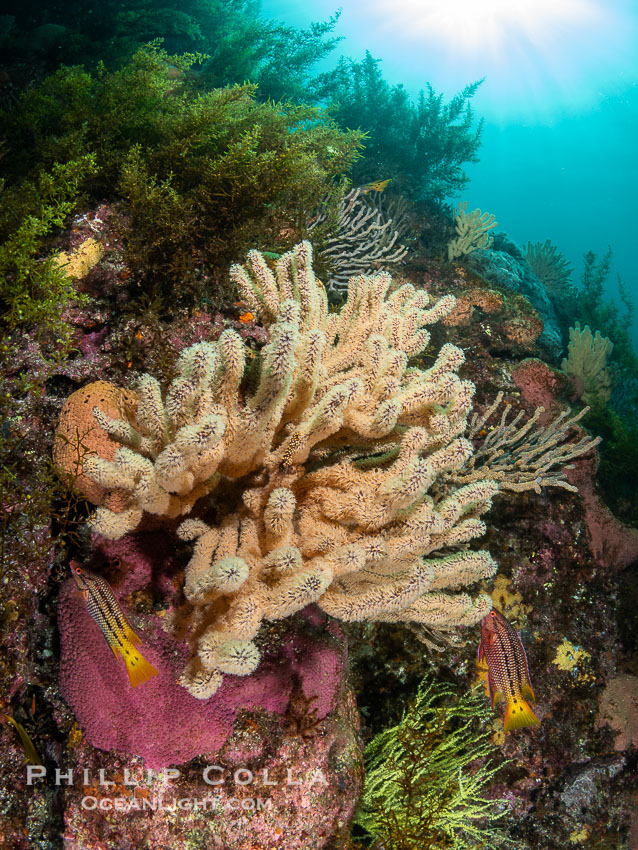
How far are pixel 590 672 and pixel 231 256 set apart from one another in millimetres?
4452

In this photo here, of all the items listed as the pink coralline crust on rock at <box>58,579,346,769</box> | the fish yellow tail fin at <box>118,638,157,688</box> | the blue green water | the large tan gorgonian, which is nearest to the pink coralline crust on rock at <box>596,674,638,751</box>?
the large tan gorgonian

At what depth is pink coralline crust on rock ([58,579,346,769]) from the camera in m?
1.89

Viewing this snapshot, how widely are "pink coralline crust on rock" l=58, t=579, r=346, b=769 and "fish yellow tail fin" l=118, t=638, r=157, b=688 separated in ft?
0.14

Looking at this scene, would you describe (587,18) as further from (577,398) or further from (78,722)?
(78,722)

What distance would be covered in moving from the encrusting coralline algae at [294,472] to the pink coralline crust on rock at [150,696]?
0.22 metres

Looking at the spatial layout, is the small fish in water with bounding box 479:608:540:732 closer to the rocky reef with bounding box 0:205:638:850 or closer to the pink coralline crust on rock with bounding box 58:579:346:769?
the rocky reef with bounding box 0:205:638:850

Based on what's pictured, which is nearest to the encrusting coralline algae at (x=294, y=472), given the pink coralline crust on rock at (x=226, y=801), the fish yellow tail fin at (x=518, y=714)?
the pink coralline crust on rock at (x=226, y=801)

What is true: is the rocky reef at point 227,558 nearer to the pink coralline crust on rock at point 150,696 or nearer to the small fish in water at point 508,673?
the pink coralline crust on rock at point 150,696

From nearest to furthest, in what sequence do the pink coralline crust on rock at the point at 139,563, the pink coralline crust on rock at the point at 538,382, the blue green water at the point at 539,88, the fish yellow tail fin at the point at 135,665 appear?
the fish yellow tail fin at the point at 135,665, the pink coralline crust on rock at the point at 139,563, the pink coralline crust on rock at the point at 538,382, the blue green water at the point at 539,88

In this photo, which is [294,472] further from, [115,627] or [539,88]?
[539,88]

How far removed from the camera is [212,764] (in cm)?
198

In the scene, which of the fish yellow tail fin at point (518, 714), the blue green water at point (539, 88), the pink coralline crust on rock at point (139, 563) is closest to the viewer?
the pink coralline crust on rock at point (139, 563)

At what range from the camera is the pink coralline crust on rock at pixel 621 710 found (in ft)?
12.0

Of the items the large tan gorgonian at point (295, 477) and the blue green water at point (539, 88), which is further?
the blue green water at point (539, 88)
